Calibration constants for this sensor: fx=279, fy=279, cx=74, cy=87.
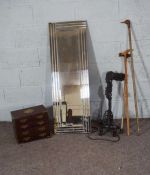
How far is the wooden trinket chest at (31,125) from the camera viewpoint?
2.95 m

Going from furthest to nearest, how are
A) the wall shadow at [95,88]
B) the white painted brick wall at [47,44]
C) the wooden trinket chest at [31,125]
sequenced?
the wall shadow at [95,88] → the white painted brick wall at [47,44] → the wooden trinket chest at [31,125]

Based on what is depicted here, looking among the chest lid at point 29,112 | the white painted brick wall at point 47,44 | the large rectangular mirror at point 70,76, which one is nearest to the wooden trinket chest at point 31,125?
the chest lid at point 29,112

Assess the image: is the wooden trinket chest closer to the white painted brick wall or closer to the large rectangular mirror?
the large rectangular mirror

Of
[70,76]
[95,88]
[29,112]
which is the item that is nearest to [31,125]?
[29,112]

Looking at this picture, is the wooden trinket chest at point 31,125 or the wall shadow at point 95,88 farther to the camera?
the wall shadow at point 95,88

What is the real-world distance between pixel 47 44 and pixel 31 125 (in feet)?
3.18

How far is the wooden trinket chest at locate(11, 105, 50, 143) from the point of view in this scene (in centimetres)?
295

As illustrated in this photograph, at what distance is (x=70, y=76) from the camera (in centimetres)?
320

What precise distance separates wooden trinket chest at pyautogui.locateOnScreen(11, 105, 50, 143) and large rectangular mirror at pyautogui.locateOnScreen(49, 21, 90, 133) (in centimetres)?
20

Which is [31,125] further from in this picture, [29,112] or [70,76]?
[70,76]

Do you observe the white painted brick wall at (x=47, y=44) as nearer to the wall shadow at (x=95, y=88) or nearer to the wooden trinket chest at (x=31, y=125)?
the wall shadow at (x=95, y=88)

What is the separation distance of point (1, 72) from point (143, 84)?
1735mm

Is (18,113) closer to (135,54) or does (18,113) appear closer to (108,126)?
(108,126)

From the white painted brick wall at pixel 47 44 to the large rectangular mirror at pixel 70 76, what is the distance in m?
0.14
